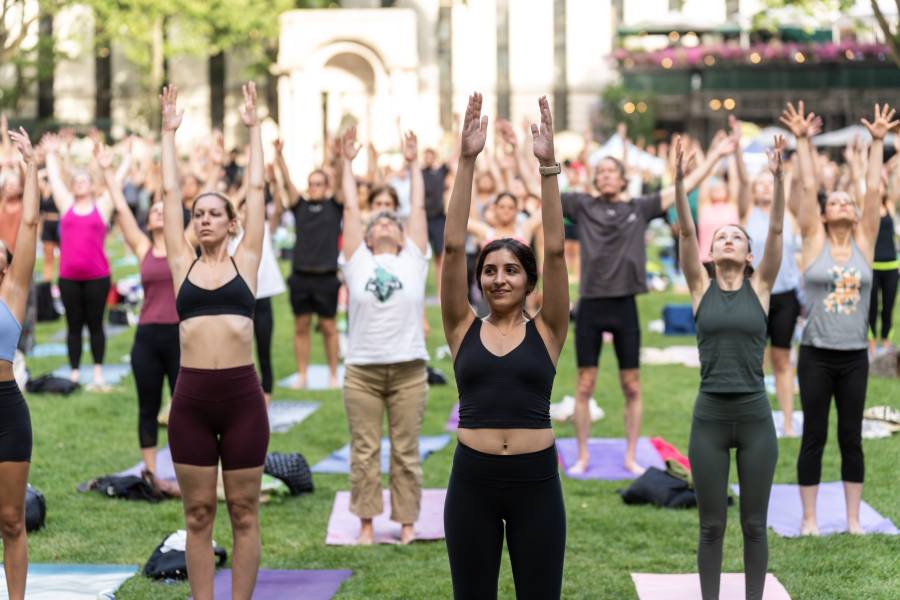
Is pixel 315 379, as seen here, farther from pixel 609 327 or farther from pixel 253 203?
pixel 253 203

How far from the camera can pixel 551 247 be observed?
4.93 meters

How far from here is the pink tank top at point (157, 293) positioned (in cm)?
859

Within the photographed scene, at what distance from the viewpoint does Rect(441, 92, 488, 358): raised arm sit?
4906mm

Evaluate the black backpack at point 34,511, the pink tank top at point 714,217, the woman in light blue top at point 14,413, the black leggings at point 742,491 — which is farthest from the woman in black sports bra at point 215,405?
the pink tank top at point 714,217

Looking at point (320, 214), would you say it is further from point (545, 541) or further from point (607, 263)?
point (545, 541)

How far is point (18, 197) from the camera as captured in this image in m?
12.8

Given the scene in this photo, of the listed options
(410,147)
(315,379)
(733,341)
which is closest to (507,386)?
(733,341)

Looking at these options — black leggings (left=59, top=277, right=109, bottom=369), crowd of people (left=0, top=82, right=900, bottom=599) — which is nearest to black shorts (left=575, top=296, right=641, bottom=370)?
crowd of people (left=0, top=82, right=900, bottom=599)

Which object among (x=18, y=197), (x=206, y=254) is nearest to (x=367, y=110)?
(x=18, y=197)

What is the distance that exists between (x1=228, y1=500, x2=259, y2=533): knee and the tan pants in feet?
5.93

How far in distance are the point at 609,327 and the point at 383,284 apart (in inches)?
88.1

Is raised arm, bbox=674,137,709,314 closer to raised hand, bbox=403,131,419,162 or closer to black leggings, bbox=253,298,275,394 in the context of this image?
raised hand, bbox=403,131,419,162

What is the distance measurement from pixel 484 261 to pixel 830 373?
10.5 ft

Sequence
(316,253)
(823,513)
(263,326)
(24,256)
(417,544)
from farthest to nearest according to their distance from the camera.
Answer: (316,253)
(263,326)
(823,513)
(417,544)
(24,256)
